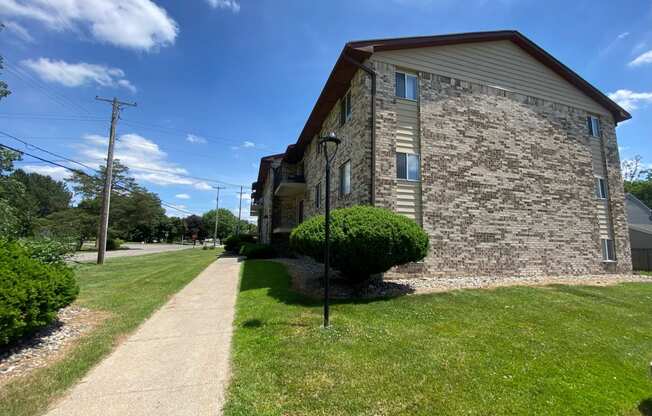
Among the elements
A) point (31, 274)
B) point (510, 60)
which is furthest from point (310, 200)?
point (31, 274)

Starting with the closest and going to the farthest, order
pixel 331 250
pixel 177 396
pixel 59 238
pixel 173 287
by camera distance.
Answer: pixel 177 396 → pixel 59 238 → pixel 331 250 → pixel 173 287

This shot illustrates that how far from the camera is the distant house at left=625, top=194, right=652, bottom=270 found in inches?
806

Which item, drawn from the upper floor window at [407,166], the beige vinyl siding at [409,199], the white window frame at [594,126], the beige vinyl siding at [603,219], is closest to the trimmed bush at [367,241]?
the beige vinyl siding at [409,199]

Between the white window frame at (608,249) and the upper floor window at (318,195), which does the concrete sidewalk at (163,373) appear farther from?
the white window frame at (608,249)

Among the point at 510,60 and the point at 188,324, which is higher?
the point at 510,60

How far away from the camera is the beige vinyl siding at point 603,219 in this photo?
1341 cm

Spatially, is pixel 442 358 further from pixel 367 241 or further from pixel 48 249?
pixel 48 249

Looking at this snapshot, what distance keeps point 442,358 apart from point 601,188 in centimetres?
1486

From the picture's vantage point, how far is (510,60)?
41.8ft

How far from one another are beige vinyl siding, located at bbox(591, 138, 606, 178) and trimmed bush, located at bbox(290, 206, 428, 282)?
449 inches

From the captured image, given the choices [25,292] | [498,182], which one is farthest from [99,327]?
[498,182]

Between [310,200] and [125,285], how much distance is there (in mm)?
10001

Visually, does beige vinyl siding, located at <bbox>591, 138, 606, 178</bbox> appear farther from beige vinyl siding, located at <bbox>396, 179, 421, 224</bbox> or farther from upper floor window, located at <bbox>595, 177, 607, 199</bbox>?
beige vinyl siding, located at <bbox>396, 179, 421, 224</bbox>

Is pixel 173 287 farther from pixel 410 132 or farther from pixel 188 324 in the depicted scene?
pixel 410 132
